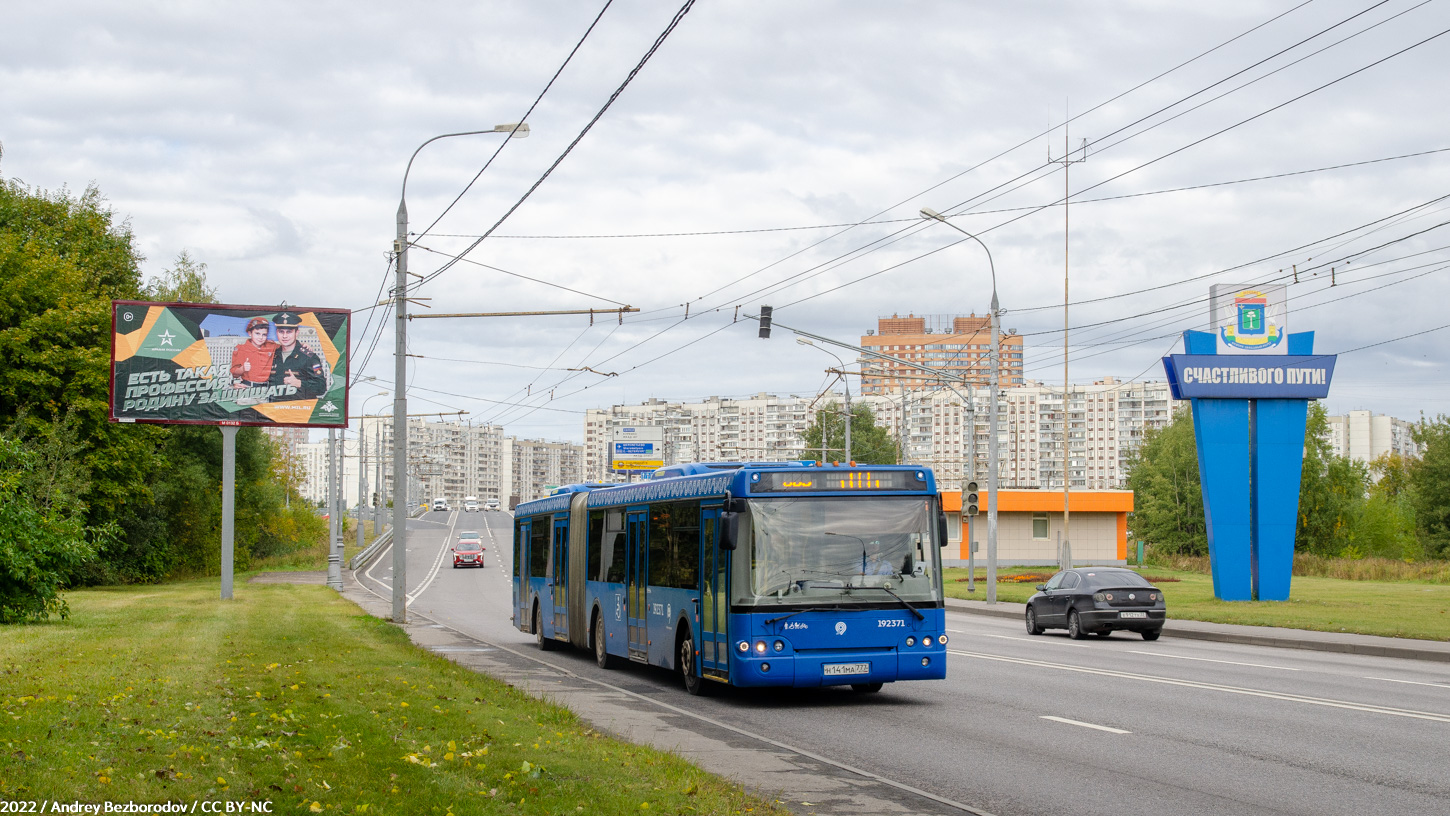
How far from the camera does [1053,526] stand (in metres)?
70.4

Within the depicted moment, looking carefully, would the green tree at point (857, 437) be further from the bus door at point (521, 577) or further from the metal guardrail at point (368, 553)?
the bus door at point (521, 577)

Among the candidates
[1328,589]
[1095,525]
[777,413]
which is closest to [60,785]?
[1328,589]

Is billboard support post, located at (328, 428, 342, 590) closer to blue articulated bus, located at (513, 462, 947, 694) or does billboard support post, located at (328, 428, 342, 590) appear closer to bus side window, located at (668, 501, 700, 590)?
bus side window, located at (668, 501, 700, 590)

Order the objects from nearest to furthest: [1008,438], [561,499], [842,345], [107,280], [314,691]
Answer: [314,691]
[561,499]
[842,345]
[107,280]
[1008,438]

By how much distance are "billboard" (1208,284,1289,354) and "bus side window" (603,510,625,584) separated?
21354 millimetres

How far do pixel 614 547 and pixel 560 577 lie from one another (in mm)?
3682

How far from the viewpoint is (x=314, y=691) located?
1255cm

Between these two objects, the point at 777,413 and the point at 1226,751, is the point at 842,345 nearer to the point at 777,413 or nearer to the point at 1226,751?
the point at 1226,751

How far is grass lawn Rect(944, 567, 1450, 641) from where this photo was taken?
82.2ft

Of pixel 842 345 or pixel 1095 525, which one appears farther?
pixel 1095 525

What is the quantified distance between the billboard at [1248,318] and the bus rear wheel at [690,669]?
23291 millimetres

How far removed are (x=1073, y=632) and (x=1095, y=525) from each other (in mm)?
46719

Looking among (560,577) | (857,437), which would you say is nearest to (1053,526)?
(857,437)

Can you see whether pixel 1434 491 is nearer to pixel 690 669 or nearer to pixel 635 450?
pixel 635 450
